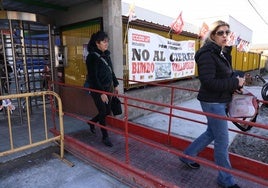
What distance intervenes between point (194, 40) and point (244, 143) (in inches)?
197

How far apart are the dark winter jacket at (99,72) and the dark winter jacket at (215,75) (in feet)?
5.46

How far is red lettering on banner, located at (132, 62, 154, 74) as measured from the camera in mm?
5742

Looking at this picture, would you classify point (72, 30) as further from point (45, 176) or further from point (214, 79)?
point (214, 79)

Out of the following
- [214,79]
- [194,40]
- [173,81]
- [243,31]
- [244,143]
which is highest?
[243,31]

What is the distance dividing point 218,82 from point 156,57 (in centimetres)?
424

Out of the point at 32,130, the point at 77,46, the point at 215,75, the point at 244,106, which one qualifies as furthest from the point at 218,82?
the point at 77,46

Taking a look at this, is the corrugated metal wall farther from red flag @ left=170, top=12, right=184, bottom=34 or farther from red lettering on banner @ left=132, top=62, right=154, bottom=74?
red flag @ left=170, top=12, right=184, bottom=34

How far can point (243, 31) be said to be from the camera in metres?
19.9

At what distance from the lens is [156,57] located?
650 cm

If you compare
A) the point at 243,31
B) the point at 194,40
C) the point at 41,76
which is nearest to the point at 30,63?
the point at 41,76

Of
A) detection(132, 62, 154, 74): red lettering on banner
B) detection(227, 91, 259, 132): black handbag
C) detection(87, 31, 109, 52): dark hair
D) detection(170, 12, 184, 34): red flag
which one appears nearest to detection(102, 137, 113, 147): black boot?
detection(87, 31, 109, 52): dark hair

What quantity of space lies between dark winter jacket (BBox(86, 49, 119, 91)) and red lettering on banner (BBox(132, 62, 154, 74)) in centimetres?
193

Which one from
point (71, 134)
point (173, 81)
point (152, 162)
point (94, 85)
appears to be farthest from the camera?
point (173, 81)

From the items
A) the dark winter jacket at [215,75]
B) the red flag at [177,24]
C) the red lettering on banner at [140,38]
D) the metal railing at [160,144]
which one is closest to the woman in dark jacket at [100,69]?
the metal railing at [160,144]
